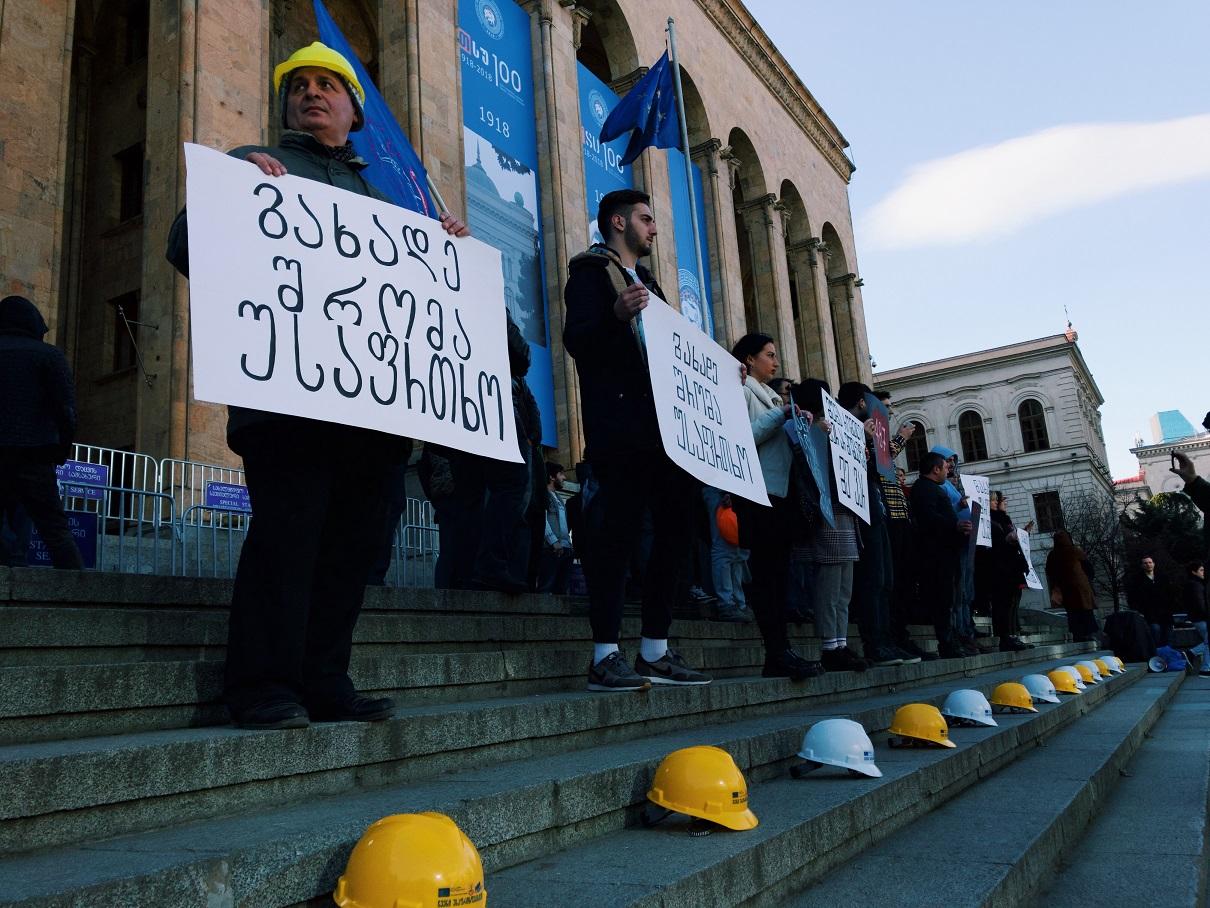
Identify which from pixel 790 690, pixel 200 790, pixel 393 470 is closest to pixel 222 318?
Answer: pixel 393 470

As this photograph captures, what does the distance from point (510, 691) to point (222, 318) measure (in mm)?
1865

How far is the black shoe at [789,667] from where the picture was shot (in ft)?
16.3

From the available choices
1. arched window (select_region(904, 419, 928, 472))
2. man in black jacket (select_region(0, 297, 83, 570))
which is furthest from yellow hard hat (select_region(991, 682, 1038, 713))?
arched window (select_region(904, 419, 928, 472))

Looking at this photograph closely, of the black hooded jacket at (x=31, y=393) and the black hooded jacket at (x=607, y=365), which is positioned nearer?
the black hooded jacket at (x=607, y=365)

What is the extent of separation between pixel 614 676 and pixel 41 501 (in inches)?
137

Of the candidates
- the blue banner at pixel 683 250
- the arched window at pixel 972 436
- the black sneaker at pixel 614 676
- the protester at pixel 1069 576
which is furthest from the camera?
the arched window at pixel 972 436

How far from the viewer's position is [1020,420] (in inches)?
2159

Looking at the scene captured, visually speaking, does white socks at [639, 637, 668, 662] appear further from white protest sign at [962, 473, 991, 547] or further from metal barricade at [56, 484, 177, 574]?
white protest sign at [962, 473, 991, 547]

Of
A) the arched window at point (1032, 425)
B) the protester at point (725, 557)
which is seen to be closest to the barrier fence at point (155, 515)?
the protester at point (725, 557)

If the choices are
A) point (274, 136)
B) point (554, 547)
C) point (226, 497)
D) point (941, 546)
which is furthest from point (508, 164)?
point (941, 546)

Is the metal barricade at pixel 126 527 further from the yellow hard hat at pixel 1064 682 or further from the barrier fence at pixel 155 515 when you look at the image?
the yellow hard hat at pixel 1064 682

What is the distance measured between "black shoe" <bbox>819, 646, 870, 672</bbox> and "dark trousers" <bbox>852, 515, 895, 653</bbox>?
106cm

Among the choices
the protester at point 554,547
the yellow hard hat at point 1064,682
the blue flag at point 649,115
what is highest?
the blue flag at point 649,115

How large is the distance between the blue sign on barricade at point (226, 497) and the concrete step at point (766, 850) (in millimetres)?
7124
